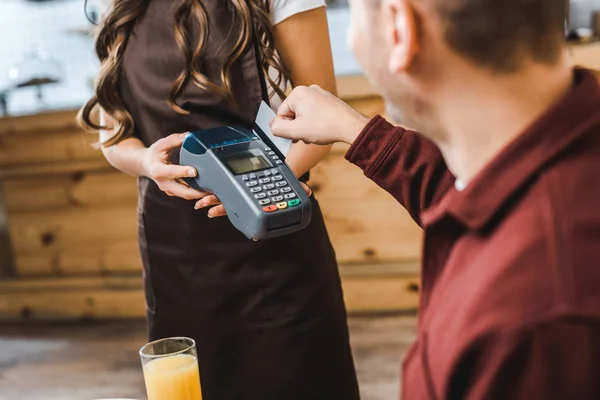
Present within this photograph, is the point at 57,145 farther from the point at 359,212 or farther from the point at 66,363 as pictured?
the point at 359,212

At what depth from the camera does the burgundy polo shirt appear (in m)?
0.47

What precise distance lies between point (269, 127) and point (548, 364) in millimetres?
643

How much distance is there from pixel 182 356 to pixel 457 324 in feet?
1.65

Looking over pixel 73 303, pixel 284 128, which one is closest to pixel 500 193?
pixel 284 128

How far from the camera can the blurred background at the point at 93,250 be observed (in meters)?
2.53

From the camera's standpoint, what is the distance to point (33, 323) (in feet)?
10.1

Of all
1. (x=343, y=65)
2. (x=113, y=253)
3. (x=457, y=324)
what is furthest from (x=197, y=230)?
(x=343, y=65)

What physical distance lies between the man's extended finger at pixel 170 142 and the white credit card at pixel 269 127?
12 cm

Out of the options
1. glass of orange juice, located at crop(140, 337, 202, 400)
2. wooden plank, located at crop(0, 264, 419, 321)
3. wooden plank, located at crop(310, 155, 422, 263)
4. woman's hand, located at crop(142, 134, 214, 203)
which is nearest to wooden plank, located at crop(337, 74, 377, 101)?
wooden plank, located at crop(310, 155, 422, 263)

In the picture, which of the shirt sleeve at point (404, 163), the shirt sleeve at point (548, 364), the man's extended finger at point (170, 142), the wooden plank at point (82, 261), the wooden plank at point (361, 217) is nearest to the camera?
the shirt sleeve at point (548, 364)

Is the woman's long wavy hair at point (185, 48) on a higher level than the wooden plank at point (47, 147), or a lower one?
higher

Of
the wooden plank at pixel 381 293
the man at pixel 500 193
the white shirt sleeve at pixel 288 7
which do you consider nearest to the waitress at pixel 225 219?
the white shirt sleeve at pixel 288 7

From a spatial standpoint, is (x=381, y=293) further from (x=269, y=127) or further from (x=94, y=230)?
(x=269, y=127)

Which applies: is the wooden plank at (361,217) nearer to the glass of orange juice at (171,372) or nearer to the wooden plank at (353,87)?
the wooden plank at (353,87)
